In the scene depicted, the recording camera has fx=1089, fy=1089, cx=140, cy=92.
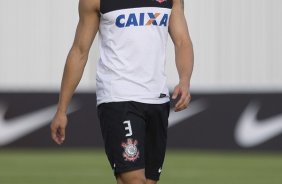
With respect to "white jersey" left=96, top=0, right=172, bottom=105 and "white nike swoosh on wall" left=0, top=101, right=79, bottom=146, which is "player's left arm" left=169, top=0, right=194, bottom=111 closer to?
"white jersey" left=96, top=0, right=172, bottom=105

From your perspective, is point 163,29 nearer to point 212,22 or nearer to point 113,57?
point 113,57

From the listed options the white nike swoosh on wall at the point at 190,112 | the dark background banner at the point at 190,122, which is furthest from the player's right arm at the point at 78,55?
the white nike swoosh on wall at the point at 190,112

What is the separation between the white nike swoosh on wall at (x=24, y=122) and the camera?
1653cm

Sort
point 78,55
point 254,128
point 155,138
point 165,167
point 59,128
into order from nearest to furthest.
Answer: point 59,128
point 78,55
point 155,138
point 165,167
point 254,128

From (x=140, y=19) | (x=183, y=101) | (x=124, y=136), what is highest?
(x=140, y=19)

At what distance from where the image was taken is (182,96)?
697cm

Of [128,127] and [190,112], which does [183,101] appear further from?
[190,112]

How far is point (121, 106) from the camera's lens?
23.5 feet

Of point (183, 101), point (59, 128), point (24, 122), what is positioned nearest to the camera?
point (183, 101)

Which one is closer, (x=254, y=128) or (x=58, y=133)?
(x=58, y=133)

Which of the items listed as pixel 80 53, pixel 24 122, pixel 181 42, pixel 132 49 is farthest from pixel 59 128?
pixel 24 122

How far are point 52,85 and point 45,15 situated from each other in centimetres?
119

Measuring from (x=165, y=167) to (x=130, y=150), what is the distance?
22.5 ft

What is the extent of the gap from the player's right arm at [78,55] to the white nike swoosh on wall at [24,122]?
368 inches
